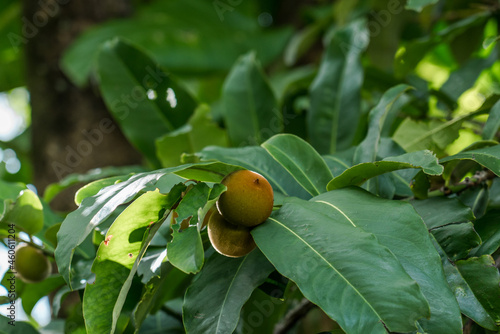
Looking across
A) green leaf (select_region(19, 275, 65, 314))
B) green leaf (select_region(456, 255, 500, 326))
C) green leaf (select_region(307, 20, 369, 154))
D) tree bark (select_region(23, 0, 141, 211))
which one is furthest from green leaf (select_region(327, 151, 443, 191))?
tree bark (select_region(23, 0, 141, 211))

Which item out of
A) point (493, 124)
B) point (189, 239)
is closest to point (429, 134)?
point (493, 124)

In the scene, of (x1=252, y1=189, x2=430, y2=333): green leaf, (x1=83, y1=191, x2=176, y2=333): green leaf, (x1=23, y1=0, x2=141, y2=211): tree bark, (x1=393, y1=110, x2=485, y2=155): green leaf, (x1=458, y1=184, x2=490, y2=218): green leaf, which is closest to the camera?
(x1=252, y1=189, x2=430, y2=333): green leaf

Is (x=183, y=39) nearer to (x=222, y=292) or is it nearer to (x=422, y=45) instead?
(x=422, y=45)

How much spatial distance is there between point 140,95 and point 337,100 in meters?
0.38

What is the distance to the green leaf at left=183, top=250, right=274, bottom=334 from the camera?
0.48m

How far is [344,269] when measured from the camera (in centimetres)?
41

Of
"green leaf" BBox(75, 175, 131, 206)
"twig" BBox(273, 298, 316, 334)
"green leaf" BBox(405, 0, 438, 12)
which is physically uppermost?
"green leaf" BBox(75, 175, 131, 206)

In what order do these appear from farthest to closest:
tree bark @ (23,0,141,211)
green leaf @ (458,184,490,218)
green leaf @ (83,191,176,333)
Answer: tree bark @ (23,0,141,211) < green leaf @ (458,184,490,218) < green leaf @ (83,191,176,333)

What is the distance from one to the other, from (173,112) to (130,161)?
0.48 m

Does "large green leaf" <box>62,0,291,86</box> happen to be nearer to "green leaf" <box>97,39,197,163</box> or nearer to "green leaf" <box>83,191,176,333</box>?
"green leaf" <box>97,39,197,163</box>

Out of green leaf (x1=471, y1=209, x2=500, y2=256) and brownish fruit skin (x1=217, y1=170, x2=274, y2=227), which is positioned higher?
brownish fruit skin (x1=217, y1=170, x2=274, y2=227)

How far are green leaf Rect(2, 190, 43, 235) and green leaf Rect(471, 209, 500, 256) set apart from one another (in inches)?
20.7

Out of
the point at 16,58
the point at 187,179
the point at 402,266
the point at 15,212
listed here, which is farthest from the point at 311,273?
the point at 16,58

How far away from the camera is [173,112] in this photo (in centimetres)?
98
